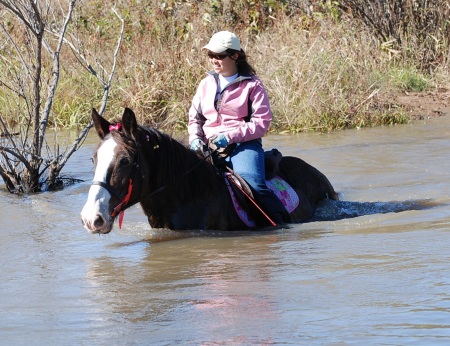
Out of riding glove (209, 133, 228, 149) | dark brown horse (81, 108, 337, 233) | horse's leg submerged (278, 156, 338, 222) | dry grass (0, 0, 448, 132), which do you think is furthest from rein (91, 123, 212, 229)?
dry grass (0, 0, 448, 132)

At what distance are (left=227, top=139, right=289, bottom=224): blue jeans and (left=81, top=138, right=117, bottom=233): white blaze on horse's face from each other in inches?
48.5

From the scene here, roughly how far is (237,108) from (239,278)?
7.13 feet

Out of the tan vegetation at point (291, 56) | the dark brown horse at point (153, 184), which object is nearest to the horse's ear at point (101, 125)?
the dark brown horse at point (153, 184)

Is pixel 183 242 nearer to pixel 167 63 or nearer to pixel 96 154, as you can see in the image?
pixel 96 154

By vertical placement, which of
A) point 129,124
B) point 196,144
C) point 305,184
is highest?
point 129,124

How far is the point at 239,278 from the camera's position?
579cm

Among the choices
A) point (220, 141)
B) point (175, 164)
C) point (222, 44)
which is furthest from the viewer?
point (222, 44)

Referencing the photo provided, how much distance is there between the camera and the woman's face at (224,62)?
300 inches

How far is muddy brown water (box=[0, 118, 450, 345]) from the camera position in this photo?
463 centimetres

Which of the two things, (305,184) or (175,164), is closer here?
(175,164)

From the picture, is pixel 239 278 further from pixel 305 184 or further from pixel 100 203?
pixel 305 184

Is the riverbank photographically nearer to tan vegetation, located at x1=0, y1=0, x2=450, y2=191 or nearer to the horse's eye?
tan vegetation, located at x1=0, y1=0, x2=450, y2=191

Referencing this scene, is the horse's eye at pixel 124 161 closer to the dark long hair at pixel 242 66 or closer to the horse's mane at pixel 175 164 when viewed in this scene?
the horse's mane at pixel 175 164

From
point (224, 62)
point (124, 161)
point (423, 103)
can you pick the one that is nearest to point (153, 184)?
point (124, 161)
